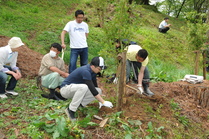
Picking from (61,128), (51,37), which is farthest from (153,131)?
(51,37)

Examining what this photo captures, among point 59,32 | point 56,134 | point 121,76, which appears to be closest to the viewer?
point 56,134

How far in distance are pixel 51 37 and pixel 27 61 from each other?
282cm

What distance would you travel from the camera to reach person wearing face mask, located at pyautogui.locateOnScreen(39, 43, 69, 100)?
3.95m

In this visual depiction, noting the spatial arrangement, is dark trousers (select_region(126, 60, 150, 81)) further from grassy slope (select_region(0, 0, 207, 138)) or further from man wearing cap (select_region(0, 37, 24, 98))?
man wearing cap (select_region(0, 37, 24, 98))

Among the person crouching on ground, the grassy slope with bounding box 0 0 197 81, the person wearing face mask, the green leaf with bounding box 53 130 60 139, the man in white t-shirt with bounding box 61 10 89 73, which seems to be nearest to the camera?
the green leaf with bounding box 53 130 60 139

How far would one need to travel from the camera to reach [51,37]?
8641 mm

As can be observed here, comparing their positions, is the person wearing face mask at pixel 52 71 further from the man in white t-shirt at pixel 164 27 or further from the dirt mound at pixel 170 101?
the man in white t-shirt at pixel 164 27

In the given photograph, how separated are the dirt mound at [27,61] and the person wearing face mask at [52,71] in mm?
1390

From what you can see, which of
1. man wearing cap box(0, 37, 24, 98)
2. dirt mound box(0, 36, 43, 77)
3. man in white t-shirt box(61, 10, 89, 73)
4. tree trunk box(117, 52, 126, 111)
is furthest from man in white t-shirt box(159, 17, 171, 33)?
man wearing cap box(0, 37, 24, 98)

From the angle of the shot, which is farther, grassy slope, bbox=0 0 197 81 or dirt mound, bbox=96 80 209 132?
grassy slope, bbox=0 0 197 81

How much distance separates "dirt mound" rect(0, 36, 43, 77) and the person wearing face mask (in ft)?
4.56

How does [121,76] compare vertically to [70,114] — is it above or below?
above

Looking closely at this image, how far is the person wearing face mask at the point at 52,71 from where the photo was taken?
3947mm

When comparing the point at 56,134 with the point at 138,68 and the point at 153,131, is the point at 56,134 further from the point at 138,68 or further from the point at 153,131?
the point at 138,68
